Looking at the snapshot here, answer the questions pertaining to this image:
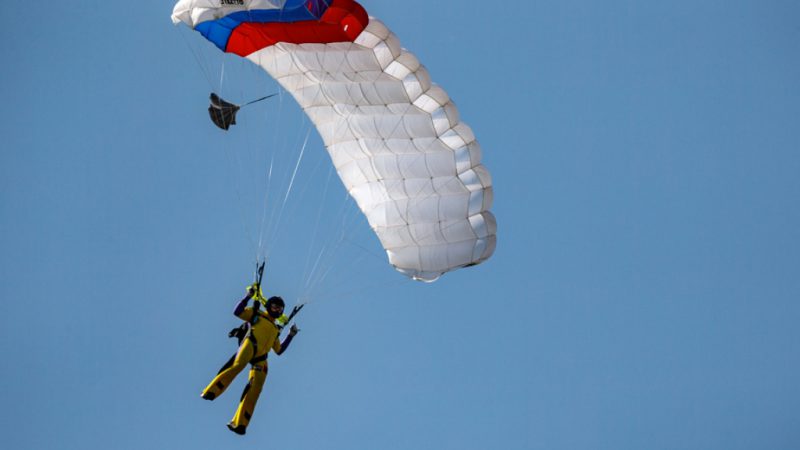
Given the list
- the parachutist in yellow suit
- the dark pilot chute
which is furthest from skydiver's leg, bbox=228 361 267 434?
the dark pilot chute

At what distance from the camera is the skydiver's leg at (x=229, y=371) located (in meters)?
19.3

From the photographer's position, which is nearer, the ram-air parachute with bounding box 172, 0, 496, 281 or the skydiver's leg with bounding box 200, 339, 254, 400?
the skydiver's leg with bounding box 200, 339, 254, 400

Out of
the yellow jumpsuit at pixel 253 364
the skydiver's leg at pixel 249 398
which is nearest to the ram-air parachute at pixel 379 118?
the yellow jumpsuit at pixel 253 364

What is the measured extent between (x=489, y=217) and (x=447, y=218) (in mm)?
636

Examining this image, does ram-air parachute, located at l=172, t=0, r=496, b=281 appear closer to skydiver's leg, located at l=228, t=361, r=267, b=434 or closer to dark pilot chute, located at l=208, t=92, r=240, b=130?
dark pilot chute, located at l=208, t=92, r=240, b=130

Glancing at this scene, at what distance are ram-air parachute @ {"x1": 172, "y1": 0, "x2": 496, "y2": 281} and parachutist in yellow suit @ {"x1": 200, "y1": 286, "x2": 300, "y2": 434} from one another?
233 centimetres

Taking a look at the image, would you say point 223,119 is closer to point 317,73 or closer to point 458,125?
point 317,73

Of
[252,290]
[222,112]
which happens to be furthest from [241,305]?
[222,112]

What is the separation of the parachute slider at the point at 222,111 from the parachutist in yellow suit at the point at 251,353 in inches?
95.6

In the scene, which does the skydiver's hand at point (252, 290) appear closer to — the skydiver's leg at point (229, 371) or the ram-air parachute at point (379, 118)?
the skydiver's leg at point (229, 371)

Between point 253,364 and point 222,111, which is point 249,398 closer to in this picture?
point 253,364

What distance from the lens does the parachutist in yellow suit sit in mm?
19438

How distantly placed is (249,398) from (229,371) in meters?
0.50

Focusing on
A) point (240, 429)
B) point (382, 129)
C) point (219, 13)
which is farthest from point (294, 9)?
point (240, 429)
